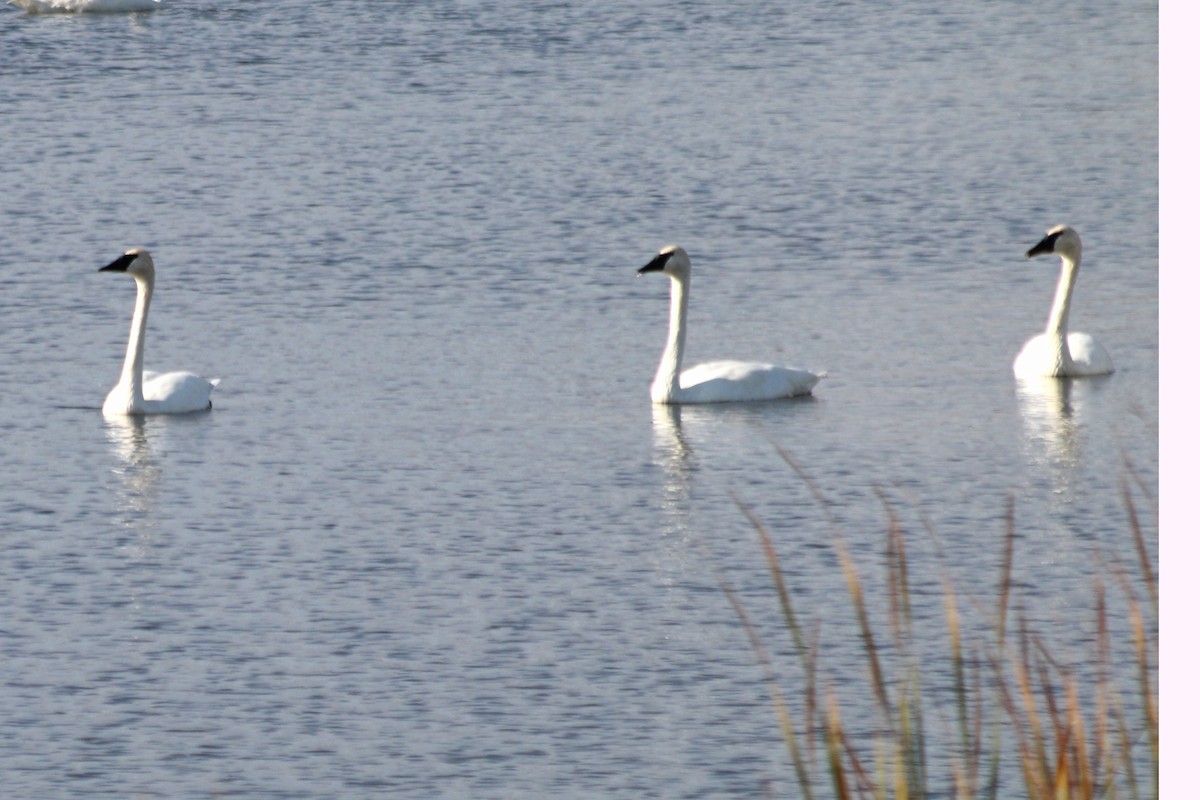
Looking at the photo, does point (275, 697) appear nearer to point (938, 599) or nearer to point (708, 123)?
point (938, 599)

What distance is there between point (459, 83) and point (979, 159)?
346 inches

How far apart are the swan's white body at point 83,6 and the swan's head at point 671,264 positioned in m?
25.5

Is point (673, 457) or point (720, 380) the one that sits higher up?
point (720, 380)

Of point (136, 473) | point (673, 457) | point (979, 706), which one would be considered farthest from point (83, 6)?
point (979, 706)

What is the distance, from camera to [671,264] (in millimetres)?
15516

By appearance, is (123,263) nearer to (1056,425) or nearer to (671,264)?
(671,264)

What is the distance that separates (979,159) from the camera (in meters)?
25.6

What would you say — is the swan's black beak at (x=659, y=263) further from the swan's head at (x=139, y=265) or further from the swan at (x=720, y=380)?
the swan's head at (x=139, y=265)

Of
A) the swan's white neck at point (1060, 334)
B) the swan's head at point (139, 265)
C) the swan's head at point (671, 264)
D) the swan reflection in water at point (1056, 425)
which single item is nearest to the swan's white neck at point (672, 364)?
the swan's head at point (671, 264)

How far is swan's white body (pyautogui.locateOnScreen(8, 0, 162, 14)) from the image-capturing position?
3894 cm

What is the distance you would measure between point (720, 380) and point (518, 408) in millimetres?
1236
